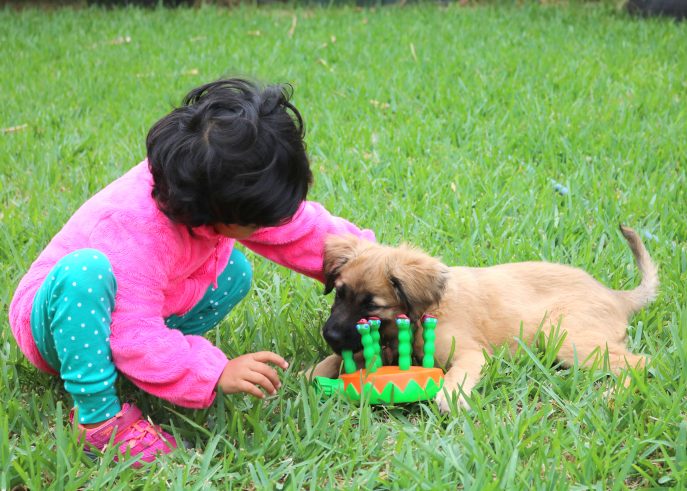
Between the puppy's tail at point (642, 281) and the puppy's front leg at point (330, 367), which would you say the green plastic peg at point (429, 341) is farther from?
the puppy's tail at point (642, 281)

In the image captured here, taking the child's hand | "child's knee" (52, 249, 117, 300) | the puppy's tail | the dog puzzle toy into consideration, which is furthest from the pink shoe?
the puppy's tail

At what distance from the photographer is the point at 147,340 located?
2.15 meters

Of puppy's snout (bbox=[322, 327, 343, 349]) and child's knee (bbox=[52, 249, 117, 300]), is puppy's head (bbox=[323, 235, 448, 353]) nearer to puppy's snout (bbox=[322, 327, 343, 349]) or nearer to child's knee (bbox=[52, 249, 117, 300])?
puppy's snout (bbox=[322, 327, 343, 349])

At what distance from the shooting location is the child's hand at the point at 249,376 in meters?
2.14

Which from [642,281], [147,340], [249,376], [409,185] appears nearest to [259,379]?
[249,376]

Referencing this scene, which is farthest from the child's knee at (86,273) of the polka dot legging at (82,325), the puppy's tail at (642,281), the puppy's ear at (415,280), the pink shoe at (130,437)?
the puppy's tail at (642,281)

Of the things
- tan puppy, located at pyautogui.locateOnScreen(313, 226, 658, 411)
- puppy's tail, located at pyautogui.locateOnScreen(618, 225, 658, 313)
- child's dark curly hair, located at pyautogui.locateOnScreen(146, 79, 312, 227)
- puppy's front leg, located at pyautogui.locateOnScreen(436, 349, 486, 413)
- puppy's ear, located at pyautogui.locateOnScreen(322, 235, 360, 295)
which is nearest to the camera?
child's dark curly hair, located at pyautogui.locateOnScreen(146, 79, 312, 227)

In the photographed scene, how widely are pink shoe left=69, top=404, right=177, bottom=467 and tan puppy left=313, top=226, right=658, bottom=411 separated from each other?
64cm

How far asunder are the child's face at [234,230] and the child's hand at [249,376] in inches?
13.5

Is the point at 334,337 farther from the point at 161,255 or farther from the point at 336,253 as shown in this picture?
the point at 161,255

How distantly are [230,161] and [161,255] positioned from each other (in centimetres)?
38

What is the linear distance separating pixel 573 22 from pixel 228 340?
6.50 metres

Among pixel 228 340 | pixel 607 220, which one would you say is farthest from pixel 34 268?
pixel 607 220

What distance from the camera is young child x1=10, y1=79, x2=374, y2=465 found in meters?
2.09
